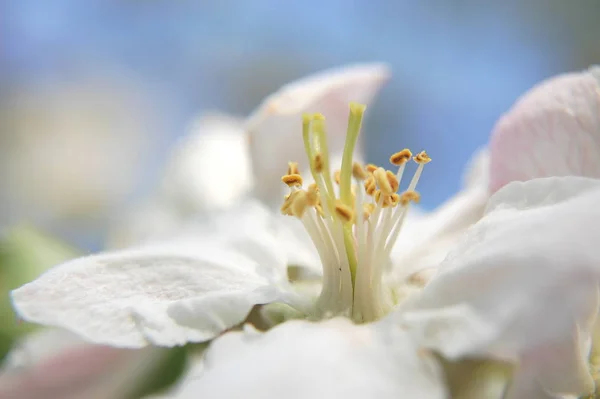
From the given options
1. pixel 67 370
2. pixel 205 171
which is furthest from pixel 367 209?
pixel 205 171

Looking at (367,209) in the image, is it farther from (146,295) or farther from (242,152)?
(242,152)

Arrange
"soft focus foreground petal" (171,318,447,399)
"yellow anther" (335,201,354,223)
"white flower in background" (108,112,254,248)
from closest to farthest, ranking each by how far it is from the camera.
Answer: "soft focus foreground petal" (171,318,447,399), "yellow anther" (335,201,354,223), "white flower in background" (108,112,254,248)

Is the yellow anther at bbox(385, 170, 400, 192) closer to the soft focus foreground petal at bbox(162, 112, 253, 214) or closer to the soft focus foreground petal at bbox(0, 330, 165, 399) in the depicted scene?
the soft focus foreground petal at bbox(0, 330, 165, 399)

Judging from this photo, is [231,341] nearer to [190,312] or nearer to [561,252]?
[190,312]

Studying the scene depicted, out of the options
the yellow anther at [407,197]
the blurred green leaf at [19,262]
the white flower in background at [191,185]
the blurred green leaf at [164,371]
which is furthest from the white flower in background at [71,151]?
the yellow anther at [407,197]

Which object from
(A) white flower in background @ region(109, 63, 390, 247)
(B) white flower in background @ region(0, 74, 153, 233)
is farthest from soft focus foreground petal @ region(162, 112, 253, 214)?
(B) white flower in background @ region(0, 74, 153, 233)

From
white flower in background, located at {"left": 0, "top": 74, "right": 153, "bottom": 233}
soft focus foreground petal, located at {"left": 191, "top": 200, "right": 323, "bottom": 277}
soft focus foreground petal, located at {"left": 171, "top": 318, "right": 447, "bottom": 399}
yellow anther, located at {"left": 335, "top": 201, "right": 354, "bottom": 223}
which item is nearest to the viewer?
soft focus foreground petal, located at {"left": 171, "top": 318, "right": 447, "bottom": 399}

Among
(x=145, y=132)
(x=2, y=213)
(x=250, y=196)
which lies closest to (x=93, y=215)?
(x=2, y=213)
